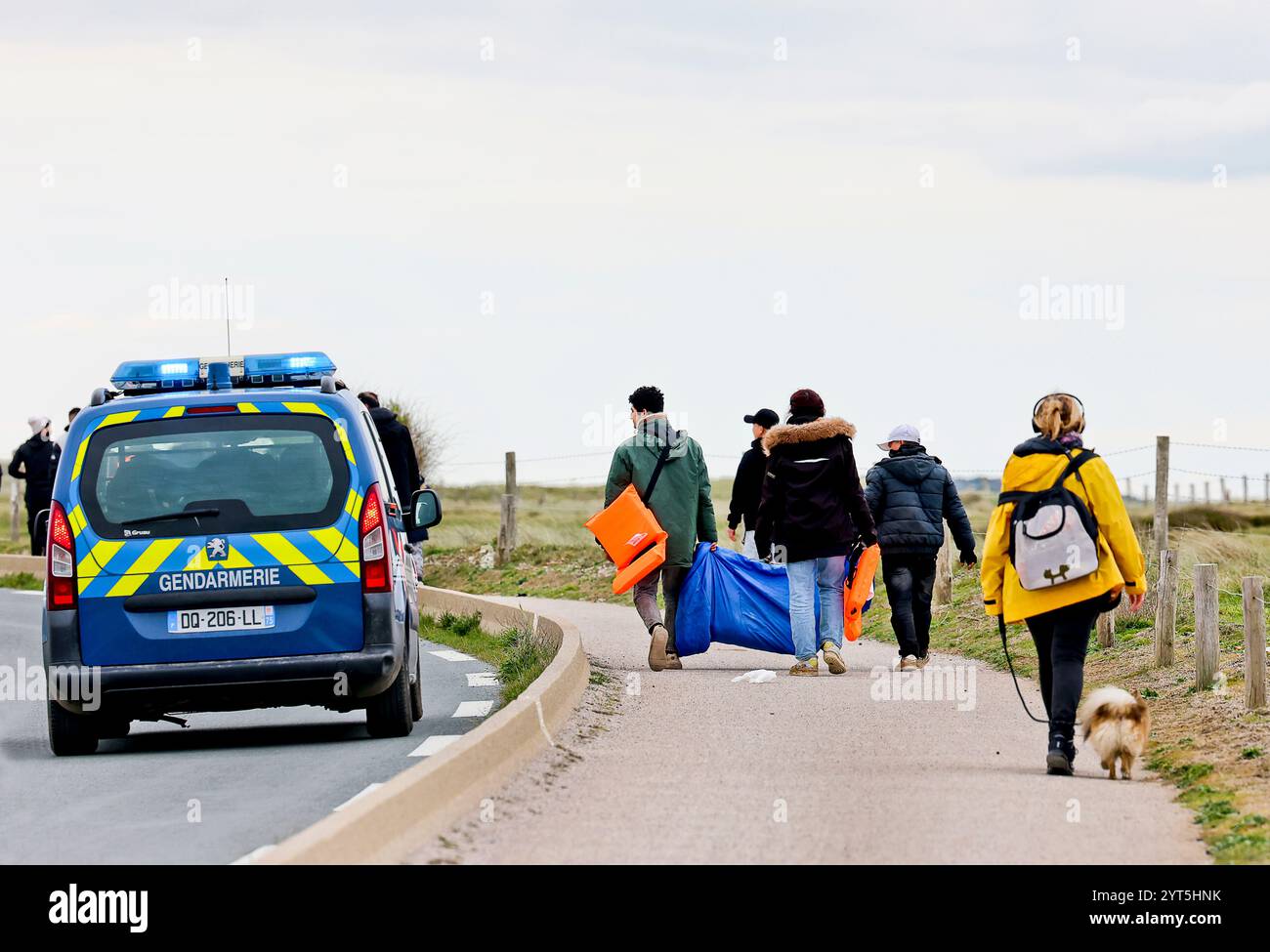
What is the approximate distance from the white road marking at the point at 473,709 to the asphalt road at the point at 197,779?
0.6 inches

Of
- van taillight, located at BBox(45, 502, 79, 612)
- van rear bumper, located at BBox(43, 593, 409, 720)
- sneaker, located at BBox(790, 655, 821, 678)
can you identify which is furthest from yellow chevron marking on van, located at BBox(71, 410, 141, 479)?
sneaker, located at BBox(790, 655, 821, 678)

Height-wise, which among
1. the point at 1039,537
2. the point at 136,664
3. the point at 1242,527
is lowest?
the point at 1242,527

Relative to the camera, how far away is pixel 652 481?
1573 centimetres

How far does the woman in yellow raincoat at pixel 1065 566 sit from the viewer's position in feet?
33.2

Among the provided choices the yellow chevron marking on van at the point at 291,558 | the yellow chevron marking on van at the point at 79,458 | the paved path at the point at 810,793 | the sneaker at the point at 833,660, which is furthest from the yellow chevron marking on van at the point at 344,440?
the sneaker at the point at 833,660

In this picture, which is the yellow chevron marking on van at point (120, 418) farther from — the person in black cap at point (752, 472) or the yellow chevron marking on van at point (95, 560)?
the person in black cap at point (752, 472)

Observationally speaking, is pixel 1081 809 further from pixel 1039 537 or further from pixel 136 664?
pixel 136 664

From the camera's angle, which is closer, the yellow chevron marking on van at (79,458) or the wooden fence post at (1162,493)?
the yellow chevron marking on van at (79,458)

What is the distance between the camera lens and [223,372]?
11.9m

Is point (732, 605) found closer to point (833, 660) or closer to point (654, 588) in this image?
point (654, 588)

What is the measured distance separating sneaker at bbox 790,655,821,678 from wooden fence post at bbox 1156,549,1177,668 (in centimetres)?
244
